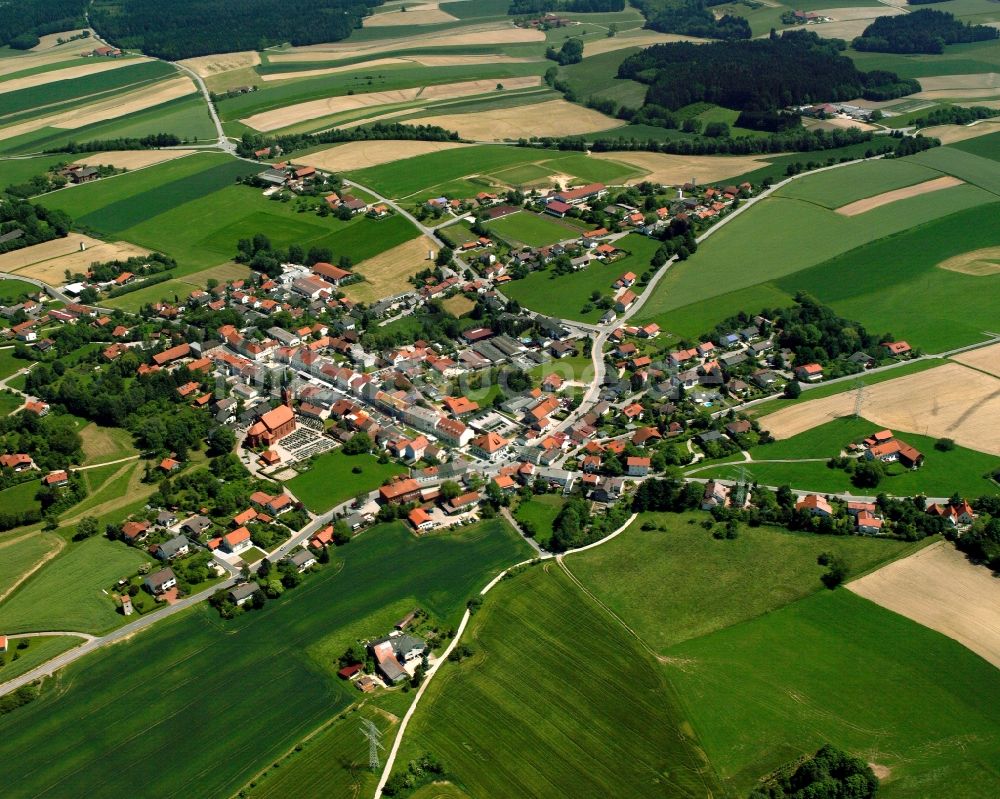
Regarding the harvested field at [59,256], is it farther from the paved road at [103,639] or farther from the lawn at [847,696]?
the lawn at [847,696]

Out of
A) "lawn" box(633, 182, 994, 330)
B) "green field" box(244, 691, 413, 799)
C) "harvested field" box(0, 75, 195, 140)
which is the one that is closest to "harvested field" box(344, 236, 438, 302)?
"lawn" box(633, 182, 994, 330)

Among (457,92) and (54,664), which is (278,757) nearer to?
(54,664)

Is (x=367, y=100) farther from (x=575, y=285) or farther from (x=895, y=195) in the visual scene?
(x=895, y=195)

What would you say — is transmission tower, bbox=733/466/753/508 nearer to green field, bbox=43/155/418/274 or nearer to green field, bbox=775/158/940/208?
green field, bbox=43/155/418/274

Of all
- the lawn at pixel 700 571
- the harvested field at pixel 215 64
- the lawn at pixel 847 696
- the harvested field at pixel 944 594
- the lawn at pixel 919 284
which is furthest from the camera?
the harvested field at pixel 215 64

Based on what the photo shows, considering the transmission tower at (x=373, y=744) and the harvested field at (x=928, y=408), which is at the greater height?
the harvested field at (x=928, y=408)

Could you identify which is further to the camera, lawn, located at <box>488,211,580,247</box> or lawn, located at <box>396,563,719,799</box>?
lawn, located at <box>488,211,580,247</box>

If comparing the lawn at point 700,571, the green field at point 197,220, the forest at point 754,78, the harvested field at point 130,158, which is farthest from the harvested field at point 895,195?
the harvested field at point 130,158
